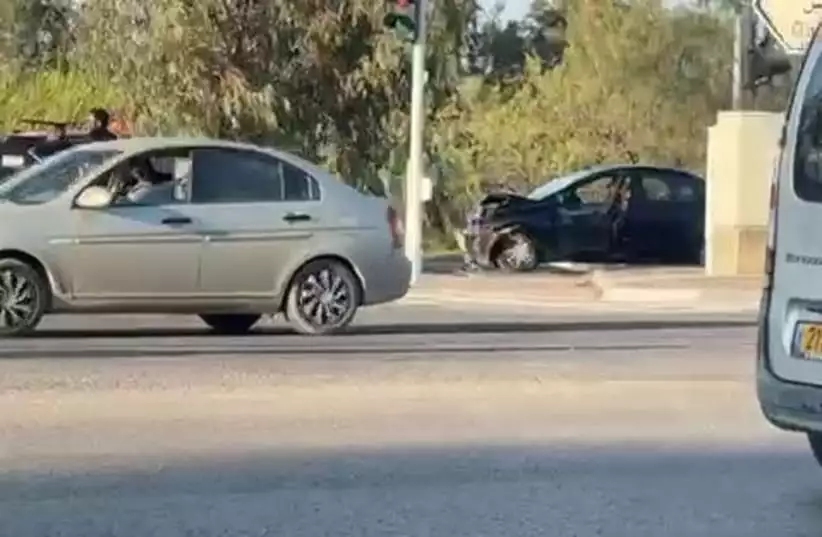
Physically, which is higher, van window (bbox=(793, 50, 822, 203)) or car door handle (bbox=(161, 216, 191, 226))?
van window (bbox=(793, 50, 822, 203))

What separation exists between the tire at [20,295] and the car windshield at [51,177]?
56 cm

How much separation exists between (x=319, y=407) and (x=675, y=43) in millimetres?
32840

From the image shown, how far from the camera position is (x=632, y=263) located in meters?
26.9

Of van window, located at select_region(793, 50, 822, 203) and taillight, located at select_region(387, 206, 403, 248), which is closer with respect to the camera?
van window, located at select_region(793, 50, 822, 203)

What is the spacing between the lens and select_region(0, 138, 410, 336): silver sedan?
15.5 meters

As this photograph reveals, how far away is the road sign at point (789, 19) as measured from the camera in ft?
74.7

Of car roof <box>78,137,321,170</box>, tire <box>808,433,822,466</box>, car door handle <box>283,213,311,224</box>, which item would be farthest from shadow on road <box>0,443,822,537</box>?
car roof <box>78,137,321,170</box>

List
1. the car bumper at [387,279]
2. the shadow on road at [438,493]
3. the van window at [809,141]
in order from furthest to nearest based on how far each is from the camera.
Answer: the car bumper at [387,279], the van window at [809,141], the shadow on road at [438,493]

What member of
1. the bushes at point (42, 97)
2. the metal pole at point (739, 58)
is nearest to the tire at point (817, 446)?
the metal pole at point (739, 58)

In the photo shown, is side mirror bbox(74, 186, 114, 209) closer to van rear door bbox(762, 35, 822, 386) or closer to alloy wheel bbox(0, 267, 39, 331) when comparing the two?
alloy wheel bbox(0, 267, 39, 331)

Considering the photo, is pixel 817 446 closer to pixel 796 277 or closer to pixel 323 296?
pixel 796 277

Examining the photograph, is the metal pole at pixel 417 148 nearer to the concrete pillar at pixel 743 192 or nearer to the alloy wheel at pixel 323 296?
the concrete pillar at pixel 743 192

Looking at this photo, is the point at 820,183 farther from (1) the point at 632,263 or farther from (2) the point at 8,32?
(2) the point at 8,32

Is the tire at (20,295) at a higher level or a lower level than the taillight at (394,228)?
lower
